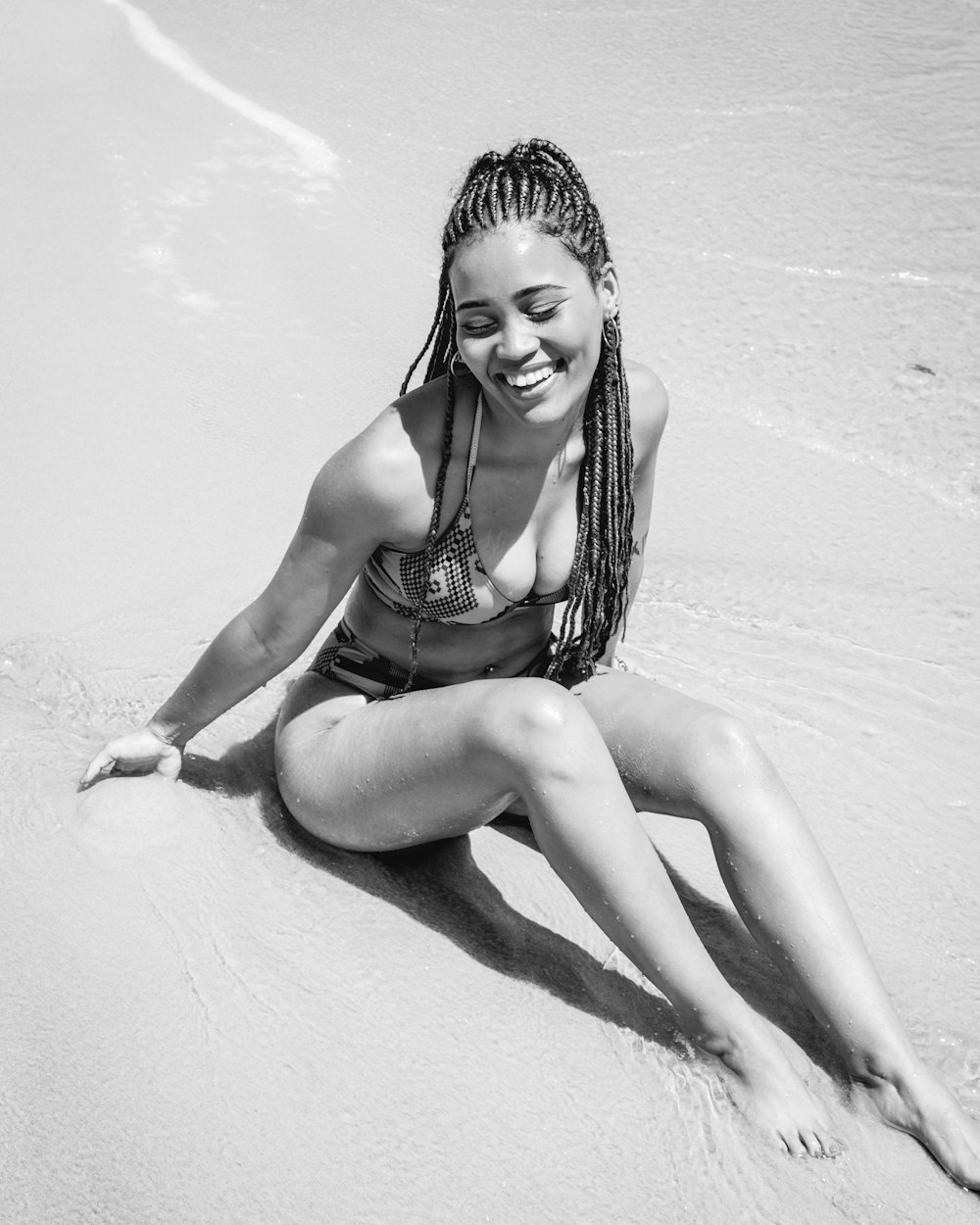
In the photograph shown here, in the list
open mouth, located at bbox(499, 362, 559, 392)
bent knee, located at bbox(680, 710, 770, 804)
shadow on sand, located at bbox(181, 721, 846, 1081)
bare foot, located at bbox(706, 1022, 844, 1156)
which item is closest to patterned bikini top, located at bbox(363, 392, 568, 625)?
open mouth, located at bbox(499, 362, 559, 392)

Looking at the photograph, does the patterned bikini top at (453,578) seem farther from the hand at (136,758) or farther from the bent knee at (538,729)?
the hand at (136,758)

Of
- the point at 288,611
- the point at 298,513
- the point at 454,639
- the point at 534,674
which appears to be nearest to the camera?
the point at 288,611

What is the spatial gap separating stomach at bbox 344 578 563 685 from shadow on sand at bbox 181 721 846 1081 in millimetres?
371

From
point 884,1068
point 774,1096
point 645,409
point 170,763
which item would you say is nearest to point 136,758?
point 170,763

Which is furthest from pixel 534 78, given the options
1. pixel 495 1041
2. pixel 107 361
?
pixel 495 1041

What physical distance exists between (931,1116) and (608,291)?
4.74 feet

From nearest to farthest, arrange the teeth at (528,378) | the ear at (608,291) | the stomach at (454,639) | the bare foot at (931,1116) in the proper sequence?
the bare foot at (931,1116) < the teeth at (528,378) < the ear at (608,291) < the stomach at (454,639)

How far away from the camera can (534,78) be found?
17.0 feet

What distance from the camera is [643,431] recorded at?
245 cm

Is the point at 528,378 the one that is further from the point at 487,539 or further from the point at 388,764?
the point at 388,764

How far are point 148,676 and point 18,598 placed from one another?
1.37 ft

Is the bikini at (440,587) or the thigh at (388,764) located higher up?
the bikini at (440,587)

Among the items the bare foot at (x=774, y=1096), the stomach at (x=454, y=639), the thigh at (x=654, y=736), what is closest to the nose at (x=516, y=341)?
the stomach at (x=454, y=639)

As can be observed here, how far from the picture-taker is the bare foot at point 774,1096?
200 cm
